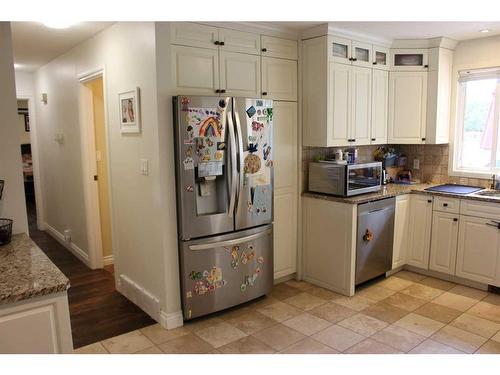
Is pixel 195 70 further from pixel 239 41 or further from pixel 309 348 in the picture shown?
pixel 309 348

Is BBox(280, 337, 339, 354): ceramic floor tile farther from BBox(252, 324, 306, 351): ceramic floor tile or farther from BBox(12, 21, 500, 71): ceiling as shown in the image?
BBox(12, 21, 500, 71): ceiling

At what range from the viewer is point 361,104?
3832 mm

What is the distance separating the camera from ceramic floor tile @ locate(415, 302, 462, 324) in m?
3.14

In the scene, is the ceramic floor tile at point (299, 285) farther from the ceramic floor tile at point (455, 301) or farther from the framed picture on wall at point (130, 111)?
the framed picture on wall at point (130, 111)

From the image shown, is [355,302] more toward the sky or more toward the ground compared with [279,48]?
more toward the ground

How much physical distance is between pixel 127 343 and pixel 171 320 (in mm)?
346

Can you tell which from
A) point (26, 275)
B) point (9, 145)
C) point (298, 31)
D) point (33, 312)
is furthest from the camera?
point (298, 31)

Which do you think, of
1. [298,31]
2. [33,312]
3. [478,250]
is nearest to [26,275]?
[33,312]

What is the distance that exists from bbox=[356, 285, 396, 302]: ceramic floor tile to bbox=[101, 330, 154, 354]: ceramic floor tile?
191cm

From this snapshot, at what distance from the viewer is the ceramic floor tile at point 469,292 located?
3559 mm

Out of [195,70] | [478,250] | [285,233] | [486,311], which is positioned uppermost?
[195,70]
